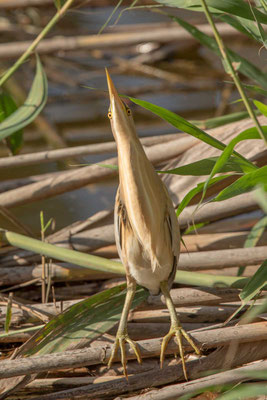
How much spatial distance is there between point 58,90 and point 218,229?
1.82 metres

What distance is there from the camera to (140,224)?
106cm

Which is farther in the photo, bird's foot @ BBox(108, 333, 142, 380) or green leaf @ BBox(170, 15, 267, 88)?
green leaf @ BBox(170, 15, 267, 88)

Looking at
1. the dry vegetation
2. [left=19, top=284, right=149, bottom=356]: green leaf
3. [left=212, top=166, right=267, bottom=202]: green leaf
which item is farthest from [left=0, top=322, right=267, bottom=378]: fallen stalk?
[left=212, top=166, right=267, bottom=202]: green leaf

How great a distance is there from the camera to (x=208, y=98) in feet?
10.0

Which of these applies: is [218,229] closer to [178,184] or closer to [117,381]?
[178,184]

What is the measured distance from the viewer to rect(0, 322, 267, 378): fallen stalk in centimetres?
97

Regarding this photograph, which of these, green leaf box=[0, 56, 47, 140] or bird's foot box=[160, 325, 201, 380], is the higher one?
green leaf box=[0, 56, 47, 140]

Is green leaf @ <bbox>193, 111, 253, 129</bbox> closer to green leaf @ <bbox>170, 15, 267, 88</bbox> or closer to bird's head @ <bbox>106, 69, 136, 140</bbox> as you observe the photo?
green leaf @ <bbox>170, 15, 267, 88</bbox>

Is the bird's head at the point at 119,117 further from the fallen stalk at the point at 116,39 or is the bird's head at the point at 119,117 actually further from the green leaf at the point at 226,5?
the fallen stalk at the point at 116,39

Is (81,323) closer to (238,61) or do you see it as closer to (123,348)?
(123,348)

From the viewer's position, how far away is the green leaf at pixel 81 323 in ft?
3.72

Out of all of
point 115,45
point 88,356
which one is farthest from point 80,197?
point 88,356

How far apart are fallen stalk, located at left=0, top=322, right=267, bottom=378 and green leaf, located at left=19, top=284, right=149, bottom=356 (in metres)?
0.10

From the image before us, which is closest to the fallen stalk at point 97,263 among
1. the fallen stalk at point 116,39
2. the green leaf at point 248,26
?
the green leaf at point 248,26
